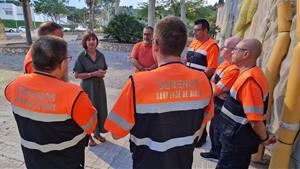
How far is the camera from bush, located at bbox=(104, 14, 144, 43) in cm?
1611

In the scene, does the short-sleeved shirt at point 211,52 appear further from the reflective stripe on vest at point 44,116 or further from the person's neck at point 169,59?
the reflective stripe on vest at point 44,116

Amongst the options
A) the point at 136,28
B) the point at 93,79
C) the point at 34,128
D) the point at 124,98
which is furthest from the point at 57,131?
the point at 136,28

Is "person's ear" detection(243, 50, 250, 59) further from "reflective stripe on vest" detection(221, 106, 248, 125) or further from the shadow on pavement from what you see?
the shadow on pavement

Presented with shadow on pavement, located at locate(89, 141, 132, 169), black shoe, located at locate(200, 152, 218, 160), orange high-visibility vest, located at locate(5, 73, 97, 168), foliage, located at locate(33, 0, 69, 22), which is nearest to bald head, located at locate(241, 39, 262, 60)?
orange high-visibility vest, located at locate(5, 73, 97, 168)

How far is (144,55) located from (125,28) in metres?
12.3

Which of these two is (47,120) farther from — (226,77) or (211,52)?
(211,52)

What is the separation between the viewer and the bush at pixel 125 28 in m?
16.1

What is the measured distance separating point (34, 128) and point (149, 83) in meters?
0.89

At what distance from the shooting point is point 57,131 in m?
1.80

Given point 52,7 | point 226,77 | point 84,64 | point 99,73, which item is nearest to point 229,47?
point 226,77

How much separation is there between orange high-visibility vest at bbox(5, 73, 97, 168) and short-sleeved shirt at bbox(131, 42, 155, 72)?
8.30 ft

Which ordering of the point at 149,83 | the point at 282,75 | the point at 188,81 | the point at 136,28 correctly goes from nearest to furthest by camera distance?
the point at 149,83
the point at 188,81
the point at 282,75
the point at 136,28

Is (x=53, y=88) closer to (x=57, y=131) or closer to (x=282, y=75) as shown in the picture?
(x=57, y=131)

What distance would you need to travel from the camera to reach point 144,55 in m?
4.36
